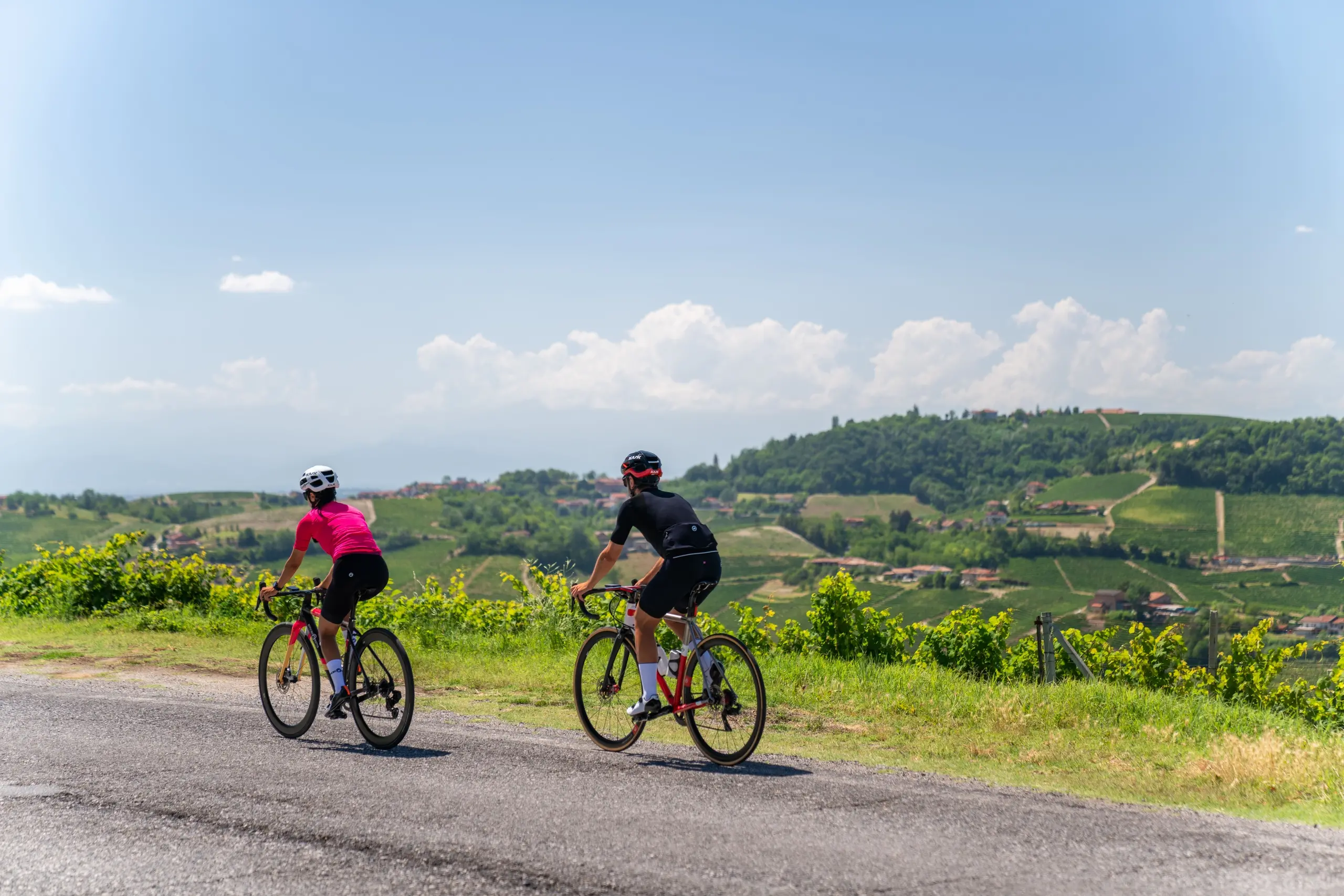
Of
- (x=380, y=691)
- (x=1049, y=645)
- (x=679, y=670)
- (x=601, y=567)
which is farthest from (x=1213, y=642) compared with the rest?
(x=380, y=691)

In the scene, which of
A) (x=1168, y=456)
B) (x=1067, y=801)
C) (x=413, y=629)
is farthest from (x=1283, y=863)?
(x=1168, y=456)

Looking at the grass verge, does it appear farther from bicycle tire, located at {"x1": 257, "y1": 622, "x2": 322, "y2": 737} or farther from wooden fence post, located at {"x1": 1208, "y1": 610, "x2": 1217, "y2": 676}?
wooden fence post, located at {"x1": 1208, "y1": 610, "x2": 1217, "y2": 676}

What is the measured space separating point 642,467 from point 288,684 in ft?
12.3

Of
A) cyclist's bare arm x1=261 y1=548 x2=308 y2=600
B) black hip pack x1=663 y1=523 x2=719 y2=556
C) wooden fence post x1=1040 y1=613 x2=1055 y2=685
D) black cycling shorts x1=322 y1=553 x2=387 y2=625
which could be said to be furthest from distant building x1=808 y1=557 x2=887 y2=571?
black hip pack x1=663 y1=523 x2=719 y2=556

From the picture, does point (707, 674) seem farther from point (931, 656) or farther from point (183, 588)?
point (183, 588)

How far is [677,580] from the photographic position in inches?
288

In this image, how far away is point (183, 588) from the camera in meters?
17.8

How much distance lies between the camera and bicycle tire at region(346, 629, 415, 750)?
779 centimetres

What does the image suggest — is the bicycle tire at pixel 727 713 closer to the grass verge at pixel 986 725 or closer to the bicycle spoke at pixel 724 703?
the bicycle spoke at pixel 724 703

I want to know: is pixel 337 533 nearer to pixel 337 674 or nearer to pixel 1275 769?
pixel 337 674

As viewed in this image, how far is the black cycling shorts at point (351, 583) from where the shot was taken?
7910mm

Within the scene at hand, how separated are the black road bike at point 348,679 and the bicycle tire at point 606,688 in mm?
1364

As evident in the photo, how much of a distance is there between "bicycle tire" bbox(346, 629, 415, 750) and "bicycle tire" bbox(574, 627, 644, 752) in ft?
4.48

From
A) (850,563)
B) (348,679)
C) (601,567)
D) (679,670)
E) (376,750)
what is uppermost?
(601,567)
